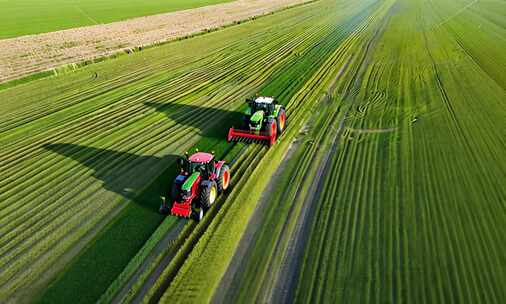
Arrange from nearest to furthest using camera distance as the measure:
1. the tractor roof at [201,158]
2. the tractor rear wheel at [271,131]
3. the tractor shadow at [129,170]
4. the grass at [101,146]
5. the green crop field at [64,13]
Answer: the grass at [101,146], the tractor roof at [201,158], the tractor shadow at [129,170], the tractor rear wheel at [271,131], the green crop field at [64,13]

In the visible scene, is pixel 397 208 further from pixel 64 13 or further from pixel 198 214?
pixel 64 13

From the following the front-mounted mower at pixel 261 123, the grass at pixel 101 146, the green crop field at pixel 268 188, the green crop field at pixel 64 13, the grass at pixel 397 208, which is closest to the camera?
the grass at pixel 397 208

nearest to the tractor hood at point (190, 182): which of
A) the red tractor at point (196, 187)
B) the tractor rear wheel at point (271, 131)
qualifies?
the red tractor at point (196, 187)

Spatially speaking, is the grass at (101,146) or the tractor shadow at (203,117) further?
the tractor shadow at (203,117)

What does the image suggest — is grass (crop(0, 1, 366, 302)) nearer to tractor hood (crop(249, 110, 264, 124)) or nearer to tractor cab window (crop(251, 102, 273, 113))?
tractor hood (crop(249, 110, 264, 124))

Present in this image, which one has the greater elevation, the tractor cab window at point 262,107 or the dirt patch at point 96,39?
the dirt patch at point 96,39

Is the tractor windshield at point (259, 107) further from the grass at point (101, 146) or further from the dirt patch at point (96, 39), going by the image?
the dirt patch at point (96, 39)

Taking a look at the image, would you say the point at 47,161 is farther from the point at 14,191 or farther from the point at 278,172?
the point at 278,172
